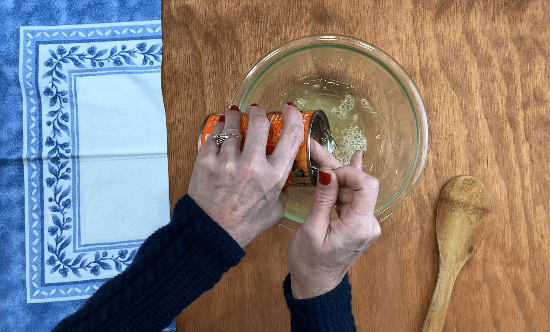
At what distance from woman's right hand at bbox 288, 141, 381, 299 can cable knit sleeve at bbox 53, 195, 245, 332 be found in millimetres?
79

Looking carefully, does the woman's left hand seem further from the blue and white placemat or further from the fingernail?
the blue and white placemat

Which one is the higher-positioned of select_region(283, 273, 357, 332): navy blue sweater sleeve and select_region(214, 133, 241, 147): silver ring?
select_region(214, 133, 241, 147): silver ring

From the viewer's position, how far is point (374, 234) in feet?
1.44

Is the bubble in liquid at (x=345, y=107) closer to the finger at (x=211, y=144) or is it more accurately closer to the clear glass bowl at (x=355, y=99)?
the clear glass bowl at (x=355, y=99)

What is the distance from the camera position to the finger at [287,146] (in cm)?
41

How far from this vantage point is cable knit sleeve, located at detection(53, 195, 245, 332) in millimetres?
422

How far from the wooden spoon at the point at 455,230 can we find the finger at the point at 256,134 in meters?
0.30

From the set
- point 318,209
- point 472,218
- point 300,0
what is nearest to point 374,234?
point 318,209

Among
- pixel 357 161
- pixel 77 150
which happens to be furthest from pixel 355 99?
pixel 77 150

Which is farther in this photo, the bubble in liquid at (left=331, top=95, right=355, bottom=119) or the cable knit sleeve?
the bubble in liquid at (left=331, top=95, right=355, bottom=119)

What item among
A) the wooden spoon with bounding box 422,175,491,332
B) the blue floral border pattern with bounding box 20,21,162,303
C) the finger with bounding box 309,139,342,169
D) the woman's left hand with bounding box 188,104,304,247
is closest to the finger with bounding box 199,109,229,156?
the woman's left hand with bounding box 188,104,304,247

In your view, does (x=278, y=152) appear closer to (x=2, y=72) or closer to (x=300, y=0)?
(x=300, y=0)

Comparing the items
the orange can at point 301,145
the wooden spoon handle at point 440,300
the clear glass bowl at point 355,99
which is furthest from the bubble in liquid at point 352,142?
the wooden spoon handle at point 440,300

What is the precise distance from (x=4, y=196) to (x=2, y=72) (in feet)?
0.63
